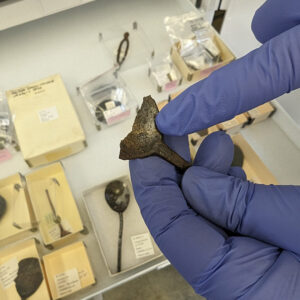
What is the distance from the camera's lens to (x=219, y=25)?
4.84 ft

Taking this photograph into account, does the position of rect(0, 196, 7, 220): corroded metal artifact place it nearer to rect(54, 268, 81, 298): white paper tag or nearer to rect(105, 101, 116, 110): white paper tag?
rect(54, 268, 81, 298): white paper tag

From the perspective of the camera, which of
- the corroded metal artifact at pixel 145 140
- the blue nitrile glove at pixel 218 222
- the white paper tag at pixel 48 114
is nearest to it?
the blue nitrile glove at pixel 218 222

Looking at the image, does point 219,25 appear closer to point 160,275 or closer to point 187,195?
point 187,195

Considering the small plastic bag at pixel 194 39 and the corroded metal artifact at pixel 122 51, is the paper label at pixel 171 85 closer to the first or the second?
the small plastic bag at pixel 194 39

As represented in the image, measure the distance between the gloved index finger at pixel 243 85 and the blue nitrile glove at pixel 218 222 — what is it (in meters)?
0.11

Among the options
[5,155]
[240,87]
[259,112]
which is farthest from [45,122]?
[259,112]

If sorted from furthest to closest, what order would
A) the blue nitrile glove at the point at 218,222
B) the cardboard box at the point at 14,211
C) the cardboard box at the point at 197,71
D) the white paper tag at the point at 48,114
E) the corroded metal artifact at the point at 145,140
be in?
the cardboard box at the point at 197,71 → the white paper tag at the point at 48,114 → the cardboard box at the point at 14,211 → the corroded metal artifact at the point at 145,140 → the blue nitrile glove at the point at 218,222

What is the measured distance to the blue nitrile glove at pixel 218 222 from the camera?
0.58 meters

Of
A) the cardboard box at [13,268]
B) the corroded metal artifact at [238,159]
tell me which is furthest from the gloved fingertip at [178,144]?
the cardboard box at [13,268]

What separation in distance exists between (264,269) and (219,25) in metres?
1.29

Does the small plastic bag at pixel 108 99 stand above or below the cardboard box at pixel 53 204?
above

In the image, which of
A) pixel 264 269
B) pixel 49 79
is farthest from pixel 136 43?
pixel 264 269

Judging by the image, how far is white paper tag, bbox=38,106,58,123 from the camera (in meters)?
0.94

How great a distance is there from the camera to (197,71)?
3.48ft
